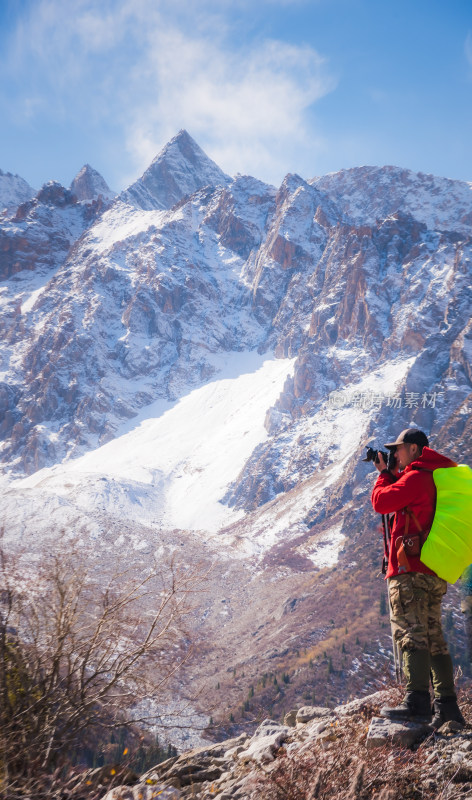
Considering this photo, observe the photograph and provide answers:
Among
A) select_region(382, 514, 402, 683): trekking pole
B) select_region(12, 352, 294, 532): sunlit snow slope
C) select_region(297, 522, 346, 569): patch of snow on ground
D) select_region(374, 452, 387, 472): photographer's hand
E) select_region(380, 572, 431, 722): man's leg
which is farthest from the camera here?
select_region(12, 352, 294, 532): sunlit snow slope

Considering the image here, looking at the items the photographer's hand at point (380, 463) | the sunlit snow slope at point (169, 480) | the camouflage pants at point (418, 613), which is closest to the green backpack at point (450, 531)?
the camouflage pants at point (418, 613)

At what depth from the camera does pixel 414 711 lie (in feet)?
15.8

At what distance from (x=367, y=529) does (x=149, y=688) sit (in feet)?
477

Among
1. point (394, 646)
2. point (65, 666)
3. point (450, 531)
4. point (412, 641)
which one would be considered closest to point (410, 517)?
point (450, 531)

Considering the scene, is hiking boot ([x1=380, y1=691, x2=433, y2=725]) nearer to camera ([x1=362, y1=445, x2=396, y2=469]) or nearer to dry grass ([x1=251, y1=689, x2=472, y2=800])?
dry grass ([x1=251, y1=689, x2=472, y2=800])

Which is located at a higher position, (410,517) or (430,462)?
(430,462)

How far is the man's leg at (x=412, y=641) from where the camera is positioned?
190 inches

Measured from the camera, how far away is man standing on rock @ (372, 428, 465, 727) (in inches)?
191

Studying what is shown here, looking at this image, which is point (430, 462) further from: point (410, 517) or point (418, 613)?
point (418, 613)

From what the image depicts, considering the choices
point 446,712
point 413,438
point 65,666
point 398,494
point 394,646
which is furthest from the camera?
point 65,666

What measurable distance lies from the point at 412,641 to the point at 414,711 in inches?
23.0

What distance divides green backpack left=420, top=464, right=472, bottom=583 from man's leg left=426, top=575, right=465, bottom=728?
22 cm

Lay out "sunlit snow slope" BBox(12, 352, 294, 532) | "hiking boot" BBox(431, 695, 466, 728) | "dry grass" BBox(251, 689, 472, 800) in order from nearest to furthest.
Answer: "dry grass" BBox(251, 689, 472, 800)
"hiking boot" BBox(431, 695, 466, 728)
"sunlit snow slope" BBox(12, 352, 294, 532)

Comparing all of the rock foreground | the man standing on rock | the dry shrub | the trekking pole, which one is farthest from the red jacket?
the dry shrub
